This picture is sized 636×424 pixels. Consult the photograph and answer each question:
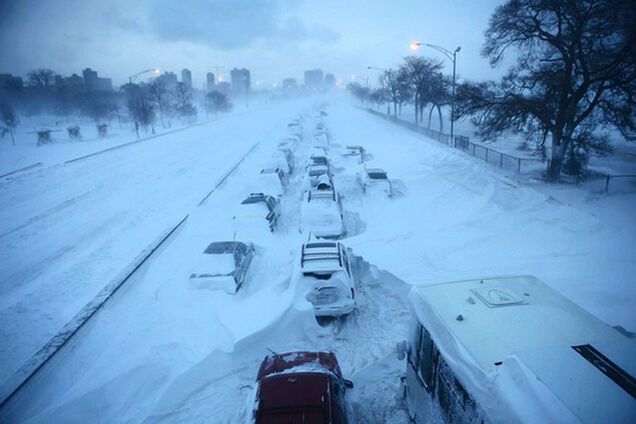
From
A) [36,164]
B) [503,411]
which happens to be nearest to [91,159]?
[36,164]

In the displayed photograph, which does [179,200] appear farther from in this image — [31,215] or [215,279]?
[215,279]

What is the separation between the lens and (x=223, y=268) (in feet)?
30.9

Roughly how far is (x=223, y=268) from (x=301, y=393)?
198 inches

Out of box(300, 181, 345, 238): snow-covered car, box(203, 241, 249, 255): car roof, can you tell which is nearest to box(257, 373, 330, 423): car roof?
box(203, 241, 249, 255): car roof

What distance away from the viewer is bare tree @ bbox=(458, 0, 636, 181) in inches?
606

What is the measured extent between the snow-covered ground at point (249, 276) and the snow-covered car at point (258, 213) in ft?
1.81

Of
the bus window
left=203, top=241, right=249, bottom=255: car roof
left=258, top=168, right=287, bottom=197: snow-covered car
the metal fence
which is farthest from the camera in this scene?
the metal fence

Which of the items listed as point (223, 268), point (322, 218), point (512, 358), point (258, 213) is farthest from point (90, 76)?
point (512, 358)

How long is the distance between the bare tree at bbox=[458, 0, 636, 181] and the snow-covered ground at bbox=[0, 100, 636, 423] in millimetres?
3267

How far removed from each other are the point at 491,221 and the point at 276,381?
10844 mm

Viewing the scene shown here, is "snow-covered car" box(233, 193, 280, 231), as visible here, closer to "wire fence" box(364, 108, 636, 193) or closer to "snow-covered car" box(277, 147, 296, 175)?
"snow-covered car" box(277, 147, 296, 175)

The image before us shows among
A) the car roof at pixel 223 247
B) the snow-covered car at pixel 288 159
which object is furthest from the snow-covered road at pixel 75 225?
the snow-covered car at pixel 288 159

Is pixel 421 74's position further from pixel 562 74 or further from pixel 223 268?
pixel 223 268

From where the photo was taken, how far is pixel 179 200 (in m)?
18.6
